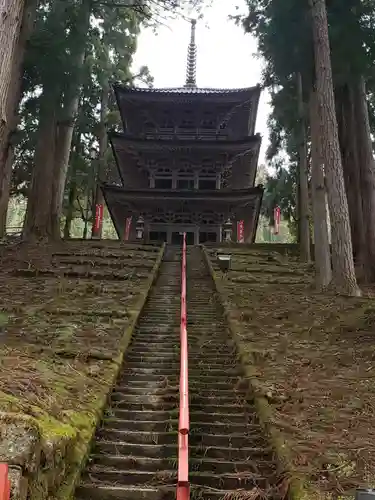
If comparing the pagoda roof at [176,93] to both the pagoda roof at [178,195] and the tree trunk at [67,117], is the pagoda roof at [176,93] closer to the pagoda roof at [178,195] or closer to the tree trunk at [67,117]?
the pagoda roof at [178,195]

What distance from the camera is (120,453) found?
3787 mm

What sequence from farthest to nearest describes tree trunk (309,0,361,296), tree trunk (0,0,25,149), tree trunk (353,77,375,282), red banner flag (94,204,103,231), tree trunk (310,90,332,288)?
1. red banner flag (94,204,103,231)
2. tree trunk (353,77,375,282)
3. tree trunk (310,90,332,288)
4. tree trunk (309,0,361,296)
5. tree trunk (0,0,25,149)

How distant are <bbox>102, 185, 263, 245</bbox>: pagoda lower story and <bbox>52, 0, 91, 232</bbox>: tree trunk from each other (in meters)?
5.15

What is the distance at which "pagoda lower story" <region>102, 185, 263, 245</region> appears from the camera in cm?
2078

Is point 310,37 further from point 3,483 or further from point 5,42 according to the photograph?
point 3,483

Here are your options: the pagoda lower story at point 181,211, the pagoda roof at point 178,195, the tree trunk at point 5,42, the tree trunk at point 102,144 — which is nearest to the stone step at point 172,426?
the tree trunk at point 5,42

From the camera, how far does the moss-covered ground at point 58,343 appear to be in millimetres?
2904

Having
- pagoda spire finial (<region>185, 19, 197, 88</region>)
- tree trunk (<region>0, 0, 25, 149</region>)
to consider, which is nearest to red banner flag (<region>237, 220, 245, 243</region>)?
pagoda spire finial (<region>185, 19, 197, 88</region>)

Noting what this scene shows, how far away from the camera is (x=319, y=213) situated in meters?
10.3

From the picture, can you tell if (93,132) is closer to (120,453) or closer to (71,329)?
(71,329)

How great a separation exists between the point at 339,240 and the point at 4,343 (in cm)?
620

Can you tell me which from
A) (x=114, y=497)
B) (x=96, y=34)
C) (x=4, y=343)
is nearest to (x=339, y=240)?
(x=4, y=343)

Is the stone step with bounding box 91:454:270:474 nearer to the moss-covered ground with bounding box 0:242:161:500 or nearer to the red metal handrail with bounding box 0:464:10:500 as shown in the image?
the moss-covered ground with bounding box 0:242:161:500

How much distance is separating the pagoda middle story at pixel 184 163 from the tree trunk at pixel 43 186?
562 cm
